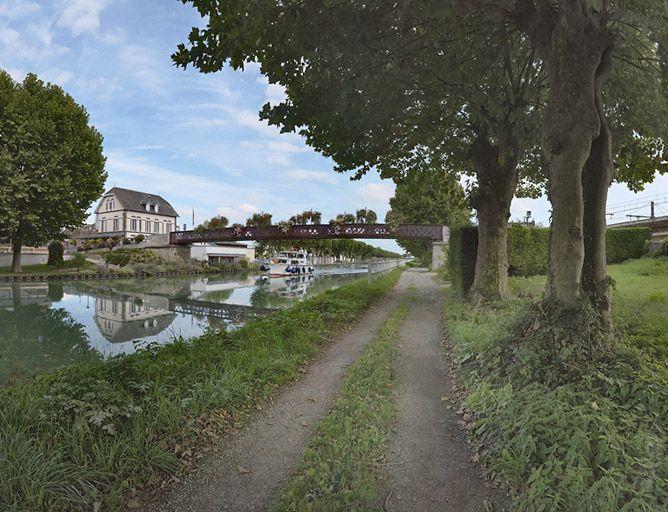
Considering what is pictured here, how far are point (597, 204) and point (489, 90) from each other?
515 centimetres

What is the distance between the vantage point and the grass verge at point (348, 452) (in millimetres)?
2920

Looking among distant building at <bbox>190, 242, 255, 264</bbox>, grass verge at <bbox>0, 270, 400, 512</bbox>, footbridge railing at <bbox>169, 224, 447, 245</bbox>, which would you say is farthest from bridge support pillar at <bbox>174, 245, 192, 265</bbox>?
grass verge at <bbox>0, 270, 400, 512</bbox>

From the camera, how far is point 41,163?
28.7 metres

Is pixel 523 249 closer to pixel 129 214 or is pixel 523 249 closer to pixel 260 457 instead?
pixel 260 457

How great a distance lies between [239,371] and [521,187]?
53.4ft

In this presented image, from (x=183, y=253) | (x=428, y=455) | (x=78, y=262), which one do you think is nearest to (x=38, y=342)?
(x=428, y=455)

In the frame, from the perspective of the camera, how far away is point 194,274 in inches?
1887

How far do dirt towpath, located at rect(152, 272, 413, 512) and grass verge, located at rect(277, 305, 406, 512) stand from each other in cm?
17

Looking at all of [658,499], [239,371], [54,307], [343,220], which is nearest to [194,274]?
[343,220]

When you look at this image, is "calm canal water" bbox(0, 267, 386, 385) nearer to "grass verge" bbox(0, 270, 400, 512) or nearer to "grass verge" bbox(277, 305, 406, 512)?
"grass verge" bbox(0, 270, 400, 512)

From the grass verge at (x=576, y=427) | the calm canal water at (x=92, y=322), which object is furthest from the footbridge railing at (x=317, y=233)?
the grass verge at (x=576, y=427)

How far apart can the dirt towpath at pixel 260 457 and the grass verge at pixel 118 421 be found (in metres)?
0.24

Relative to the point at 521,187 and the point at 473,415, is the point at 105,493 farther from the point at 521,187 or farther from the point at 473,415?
the point at 521,187

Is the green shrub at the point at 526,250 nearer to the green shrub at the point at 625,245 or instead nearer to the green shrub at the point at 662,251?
the green shrub at the point at 662,251
